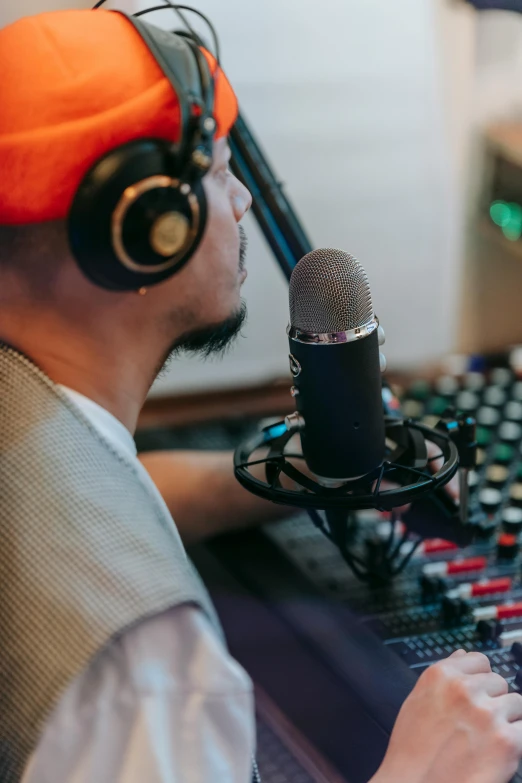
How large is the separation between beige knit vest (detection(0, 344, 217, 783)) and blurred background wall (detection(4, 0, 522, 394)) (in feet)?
2.62

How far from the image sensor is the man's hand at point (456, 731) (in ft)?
2.12

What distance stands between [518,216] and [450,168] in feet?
0.66

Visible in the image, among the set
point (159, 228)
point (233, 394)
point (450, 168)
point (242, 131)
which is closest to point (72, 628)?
point (159, 228)

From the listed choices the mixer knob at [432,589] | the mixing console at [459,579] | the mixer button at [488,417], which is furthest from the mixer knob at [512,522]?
the mixer button at [488,417]

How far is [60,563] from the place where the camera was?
1.96 feet

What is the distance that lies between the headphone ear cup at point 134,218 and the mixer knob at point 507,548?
0.48m

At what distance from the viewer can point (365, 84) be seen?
61.1 inches

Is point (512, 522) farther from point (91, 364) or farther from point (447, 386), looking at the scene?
point (91, 364)

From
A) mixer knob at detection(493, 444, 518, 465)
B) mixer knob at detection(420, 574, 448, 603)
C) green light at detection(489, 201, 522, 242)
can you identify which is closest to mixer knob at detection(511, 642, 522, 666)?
mixer knob at detection(420, 574, 448, 603)

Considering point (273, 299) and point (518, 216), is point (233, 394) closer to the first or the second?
point (273, 299)

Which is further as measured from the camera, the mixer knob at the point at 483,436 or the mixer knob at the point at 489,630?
the mixer knob at the point at 483,436

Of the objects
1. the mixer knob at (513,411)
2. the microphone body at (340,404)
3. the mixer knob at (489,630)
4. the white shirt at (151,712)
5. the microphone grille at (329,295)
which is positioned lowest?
the mixer knob at (513,411)

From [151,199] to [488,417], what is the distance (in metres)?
0.71

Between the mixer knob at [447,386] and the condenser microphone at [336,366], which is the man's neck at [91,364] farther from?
the mixer knob at [447,386]
